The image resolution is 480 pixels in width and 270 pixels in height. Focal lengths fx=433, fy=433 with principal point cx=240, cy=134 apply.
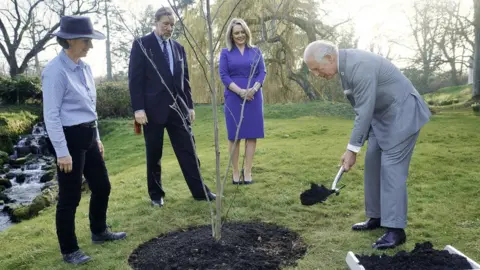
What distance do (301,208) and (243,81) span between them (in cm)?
161

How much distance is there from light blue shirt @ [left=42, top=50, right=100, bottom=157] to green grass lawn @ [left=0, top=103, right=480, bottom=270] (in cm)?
109

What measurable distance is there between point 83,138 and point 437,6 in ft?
50.4

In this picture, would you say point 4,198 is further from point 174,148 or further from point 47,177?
point 174,148

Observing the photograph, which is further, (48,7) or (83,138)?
(48,7)

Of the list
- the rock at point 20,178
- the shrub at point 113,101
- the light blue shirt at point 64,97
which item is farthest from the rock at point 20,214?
the shrub at point 113,101

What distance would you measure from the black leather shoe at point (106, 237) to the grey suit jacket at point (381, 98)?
216cm

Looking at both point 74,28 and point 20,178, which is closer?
point 74,28

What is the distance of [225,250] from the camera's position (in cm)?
331

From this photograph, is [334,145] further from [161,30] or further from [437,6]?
[437,6]

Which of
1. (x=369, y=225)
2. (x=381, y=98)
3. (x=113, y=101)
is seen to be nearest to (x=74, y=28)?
(x=381, y=98)

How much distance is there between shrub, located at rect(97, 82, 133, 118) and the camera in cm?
1720

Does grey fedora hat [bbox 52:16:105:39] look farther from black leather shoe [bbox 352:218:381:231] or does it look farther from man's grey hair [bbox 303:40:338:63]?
black leather shoe [bbox 352:218:381:231]

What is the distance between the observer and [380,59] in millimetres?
3318

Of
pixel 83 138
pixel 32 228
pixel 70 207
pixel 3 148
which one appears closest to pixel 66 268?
pixel 70 207
